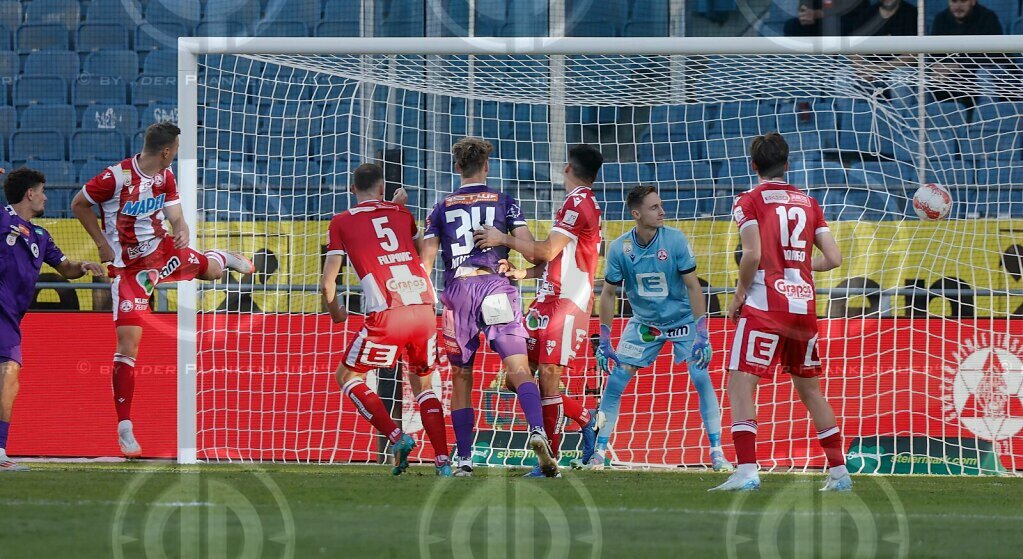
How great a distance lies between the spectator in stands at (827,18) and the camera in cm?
1180

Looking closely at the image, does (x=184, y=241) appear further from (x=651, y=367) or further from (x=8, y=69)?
(x=8, y=69)

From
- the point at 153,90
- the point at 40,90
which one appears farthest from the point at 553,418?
the point at 40,90

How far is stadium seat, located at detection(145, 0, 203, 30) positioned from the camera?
13312 millimetres

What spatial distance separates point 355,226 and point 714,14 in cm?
705

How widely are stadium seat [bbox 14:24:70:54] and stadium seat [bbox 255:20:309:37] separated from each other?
2356 millimetres

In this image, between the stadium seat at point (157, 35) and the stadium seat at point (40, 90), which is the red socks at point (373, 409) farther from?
the stadium seat at point (40, 90)

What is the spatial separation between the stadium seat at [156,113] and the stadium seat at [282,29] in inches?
48.1

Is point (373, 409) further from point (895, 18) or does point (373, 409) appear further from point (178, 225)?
point (895, 18)

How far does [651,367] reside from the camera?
8.88 meters

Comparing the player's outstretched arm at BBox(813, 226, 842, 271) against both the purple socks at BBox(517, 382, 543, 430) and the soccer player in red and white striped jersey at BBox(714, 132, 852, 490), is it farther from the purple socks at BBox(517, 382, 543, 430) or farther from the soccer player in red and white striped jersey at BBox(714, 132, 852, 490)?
the purple socks at BBox(517, 382, 543, 430)

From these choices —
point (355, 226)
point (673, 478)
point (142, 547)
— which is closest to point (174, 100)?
point (355, 226)

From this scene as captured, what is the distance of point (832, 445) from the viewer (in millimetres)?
5824

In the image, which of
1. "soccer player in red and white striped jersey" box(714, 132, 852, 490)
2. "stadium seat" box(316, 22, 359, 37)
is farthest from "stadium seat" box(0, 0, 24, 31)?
"soccer player in red and white striped jersey" box(714, 132, 852, 490)

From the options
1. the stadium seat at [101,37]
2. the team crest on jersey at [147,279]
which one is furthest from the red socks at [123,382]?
the stadium seat at [101,37]
